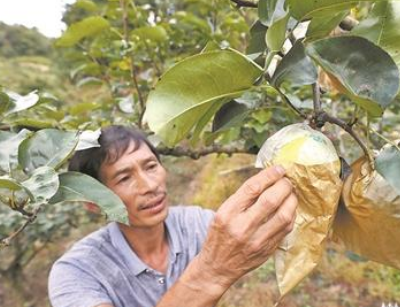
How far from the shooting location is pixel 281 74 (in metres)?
0.47

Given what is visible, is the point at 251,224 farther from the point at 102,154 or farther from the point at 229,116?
the point at 102,154

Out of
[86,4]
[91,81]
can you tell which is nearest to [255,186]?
[86,4]

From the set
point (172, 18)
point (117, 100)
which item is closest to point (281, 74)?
point (117, 100)

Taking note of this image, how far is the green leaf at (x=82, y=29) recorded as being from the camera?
1089 mm

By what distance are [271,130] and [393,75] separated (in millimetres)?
712

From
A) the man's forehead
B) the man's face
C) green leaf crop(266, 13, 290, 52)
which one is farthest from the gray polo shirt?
green leaf crop(266, 13, 290, 52)

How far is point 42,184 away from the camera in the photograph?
19.1 inches

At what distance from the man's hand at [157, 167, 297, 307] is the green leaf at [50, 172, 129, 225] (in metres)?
0.13

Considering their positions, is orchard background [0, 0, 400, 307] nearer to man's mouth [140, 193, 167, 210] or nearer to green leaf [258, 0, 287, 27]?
green leaf [258, 0, 287, 27]

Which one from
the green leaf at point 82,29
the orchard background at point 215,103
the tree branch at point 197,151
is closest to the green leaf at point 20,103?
the orchard background at point 215,103

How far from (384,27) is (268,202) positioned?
0.77 ft

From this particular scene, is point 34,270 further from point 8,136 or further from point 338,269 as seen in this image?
point 8,136

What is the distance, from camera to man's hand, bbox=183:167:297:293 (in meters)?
0.51

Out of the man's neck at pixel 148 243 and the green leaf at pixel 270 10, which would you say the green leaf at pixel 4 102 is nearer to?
the green leaf at pixel 270 10
